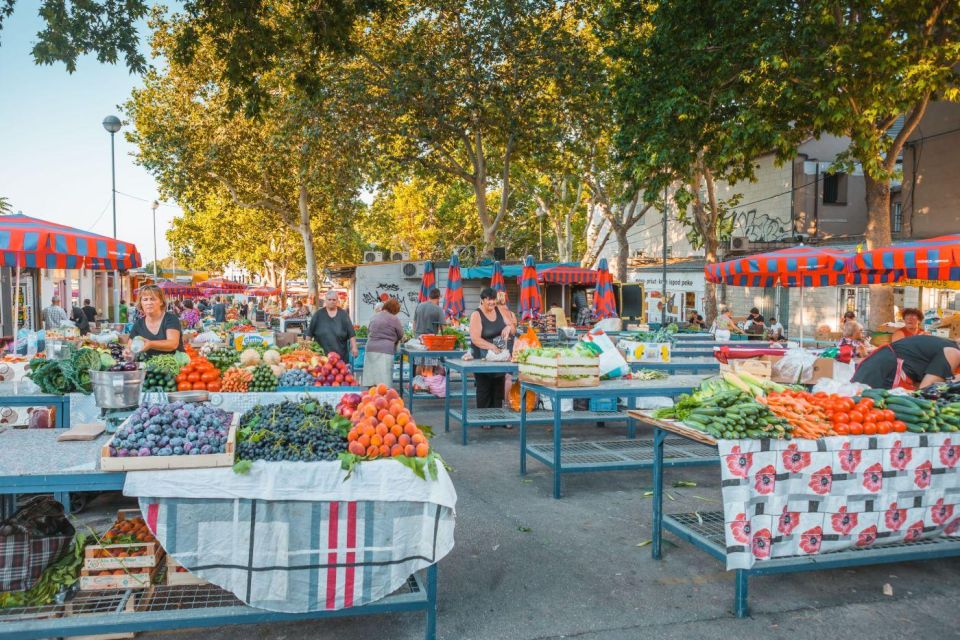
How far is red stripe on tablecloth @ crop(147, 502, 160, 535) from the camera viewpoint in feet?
10.8

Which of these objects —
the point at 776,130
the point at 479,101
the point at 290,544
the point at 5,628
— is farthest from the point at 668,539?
the point at 479,101

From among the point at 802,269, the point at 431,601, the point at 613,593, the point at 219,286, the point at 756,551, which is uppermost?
the point at 219,286

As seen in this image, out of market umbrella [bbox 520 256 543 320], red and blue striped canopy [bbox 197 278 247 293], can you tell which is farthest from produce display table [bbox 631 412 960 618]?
red and blue striped canopy [bbox 197 278 247 293]

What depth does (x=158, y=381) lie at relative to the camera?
5.48m

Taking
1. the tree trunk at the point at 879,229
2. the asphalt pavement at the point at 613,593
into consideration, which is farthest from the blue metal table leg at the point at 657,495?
the tree trunk at the point at 879,229

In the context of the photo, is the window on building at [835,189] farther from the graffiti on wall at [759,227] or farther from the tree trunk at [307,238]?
the tree trunk at [307,238]

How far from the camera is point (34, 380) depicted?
18.1 feet

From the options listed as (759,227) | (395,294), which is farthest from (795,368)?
(759,227)

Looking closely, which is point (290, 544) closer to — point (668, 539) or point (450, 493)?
point (450, 493)

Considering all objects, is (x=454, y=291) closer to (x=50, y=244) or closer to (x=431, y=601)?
(x=50, y=244)

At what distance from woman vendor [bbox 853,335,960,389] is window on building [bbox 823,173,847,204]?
822 inches

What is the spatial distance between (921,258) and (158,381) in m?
8.88

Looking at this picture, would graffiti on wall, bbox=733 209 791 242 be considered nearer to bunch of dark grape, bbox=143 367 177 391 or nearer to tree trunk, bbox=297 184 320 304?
tree trunk, bbox=297 184 320 304

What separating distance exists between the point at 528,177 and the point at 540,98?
7.79 meters
